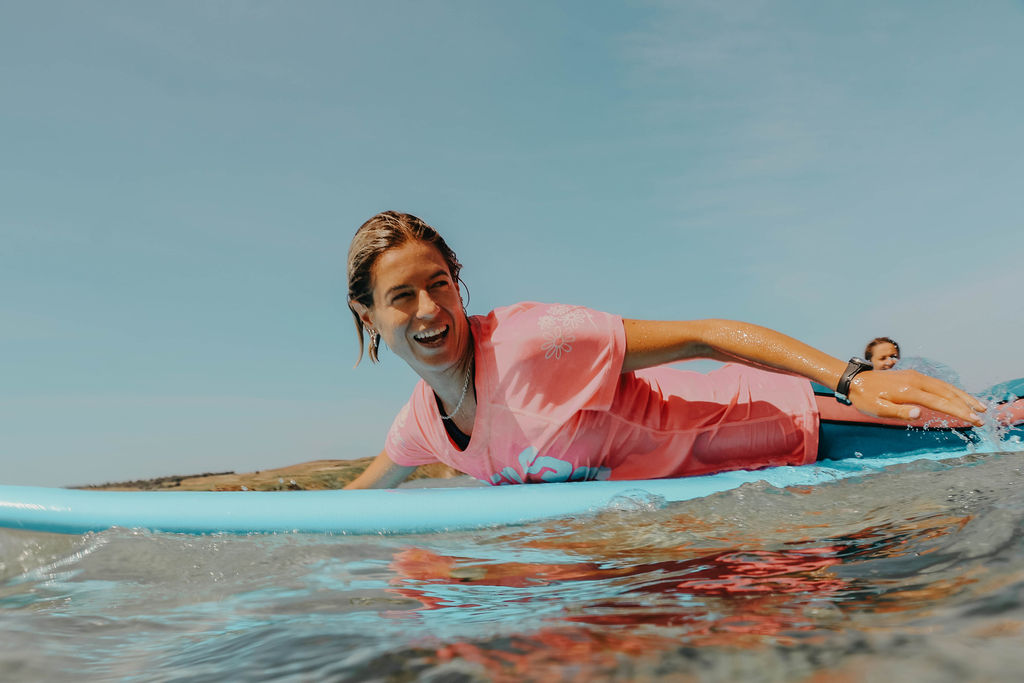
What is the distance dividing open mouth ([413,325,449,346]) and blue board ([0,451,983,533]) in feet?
2.20

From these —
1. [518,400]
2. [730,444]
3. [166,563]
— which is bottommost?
[166,563]

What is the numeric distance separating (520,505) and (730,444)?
963 millimetres

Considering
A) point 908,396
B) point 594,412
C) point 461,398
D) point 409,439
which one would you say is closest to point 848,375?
point 908,396

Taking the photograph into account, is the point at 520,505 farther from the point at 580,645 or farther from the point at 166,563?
the point at 580,645

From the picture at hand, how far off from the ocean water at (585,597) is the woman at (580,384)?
37cm

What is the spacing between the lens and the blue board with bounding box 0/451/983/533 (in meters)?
2.86

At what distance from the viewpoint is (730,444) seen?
3137 mm

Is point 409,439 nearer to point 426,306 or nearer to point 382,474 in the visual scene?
point 382,474

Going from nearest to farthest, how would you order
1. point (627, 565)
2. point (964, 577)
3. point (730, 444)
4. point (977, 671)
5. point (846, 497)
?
point (977, 671) < point (964, 577) < point (627, 565) < point (846, 497) < point (730, 444)

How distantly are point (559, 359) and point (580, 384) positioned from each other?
134mm

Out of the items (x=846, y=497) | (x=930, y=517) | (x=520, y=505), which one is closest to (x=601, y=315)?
(x=520, y=505)

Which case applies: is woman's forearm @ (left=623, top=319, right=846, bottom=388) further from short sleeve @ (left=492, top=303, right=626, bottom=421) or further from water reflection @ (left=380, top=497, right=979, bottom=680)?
water reflection @ (left=380, top=497, right=979, bottom=680)

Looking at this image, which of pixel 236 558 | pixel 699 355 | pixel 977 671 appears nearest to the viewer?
pixel 977 671

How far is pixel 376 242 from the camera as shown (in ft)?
9.27
